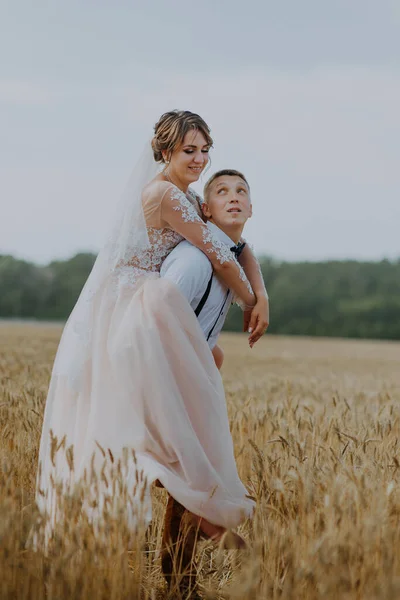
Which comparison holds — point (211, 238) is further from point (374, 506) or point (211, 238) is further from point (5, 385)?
point (5, 385)

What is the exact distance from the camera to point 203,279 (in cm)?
336

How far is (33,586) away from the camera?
2.68 m

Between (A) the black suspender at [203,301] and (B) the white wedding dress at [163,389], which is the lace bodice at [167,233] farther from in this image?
(A) the black suspender at [203,301]

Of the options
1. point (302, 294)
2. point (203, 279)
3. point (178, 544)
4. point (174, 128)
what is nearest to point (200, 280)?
point (203, 279)

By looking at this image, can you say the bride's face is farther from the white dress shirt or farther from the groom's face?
the white dress shirt

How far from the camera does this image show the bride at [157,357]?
325 centimetres

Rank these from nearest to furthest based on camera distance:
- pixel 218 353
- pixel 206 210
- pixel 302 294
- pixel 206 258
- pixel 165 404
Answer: pixel 165 404, pixel 206 258, pixel 206 210, pixel 218 353, pixel 302 294

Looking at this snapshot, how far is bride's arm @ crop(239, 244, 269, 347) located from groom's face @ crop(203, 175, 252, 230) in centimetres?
24

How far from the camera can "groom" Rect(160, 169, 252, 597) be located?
3.32 meters

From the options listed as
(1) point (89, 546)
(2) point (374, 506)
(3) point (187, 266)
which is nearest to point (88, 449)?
(1) point (89, 546)

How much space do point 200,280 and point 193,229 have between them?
225 mm

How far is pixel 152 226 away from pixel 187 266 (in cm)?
28

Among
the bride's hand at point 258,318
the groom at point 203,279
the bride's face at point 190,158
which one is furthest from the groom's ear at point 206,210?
the bride's hand at point 258,318

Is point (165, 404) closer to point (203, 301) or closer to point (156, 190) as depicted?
point (203, 301)
